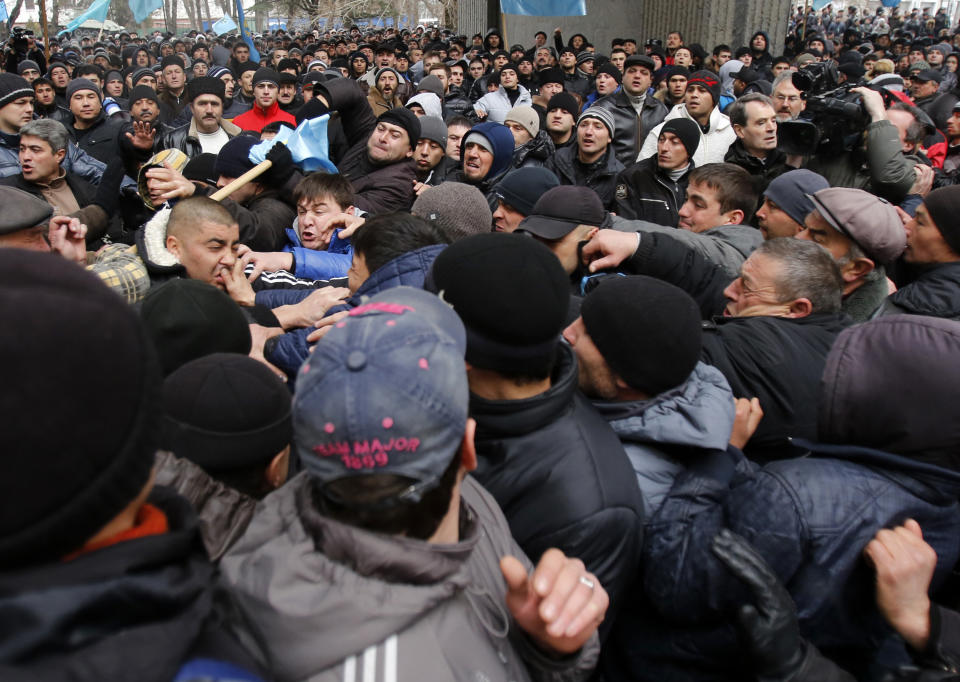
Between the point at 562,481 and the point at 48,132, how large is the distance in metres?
4.50

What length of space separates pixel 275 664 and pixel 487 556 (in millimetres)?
429

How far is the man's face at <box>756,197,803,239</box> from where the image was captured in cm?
324

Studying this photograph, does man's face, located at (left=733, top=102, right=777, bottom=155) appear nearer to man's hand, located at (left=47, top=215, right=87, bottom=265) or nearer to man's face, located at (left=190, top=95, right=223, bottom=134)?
man's hand, located at (left=47, top=215, right=87, bottom=265)

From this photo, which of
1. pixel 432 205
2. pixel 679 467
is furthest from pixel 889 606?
pixel 432 205

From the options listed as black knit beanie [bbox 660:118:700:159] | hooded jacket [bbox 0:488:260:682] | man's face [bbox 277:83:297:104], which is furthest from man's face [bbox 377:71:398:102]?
hooded jacket [bbox 0:488:260:682]

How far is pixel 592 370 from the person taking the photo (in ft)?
6.04

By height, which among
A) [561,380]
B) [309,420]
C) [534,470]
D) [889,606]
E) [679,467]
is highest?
[309,420]

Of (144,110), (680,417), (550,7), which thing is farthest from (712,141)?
(550,7)

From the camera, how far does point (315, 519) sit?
3.29ft

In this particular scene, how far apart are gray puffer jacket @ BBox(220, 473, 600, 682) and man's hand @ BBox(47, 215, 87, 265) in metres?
2.22

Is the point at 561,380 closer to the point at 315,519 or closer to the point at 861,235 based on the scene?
the point at 315,519

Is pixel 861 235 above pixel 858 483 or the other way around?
above

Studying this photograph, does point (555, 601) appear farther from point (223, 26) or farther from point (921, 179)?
point (223, 26)

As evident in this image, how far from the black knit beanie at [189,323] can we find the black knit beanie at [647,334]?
1.04 m
